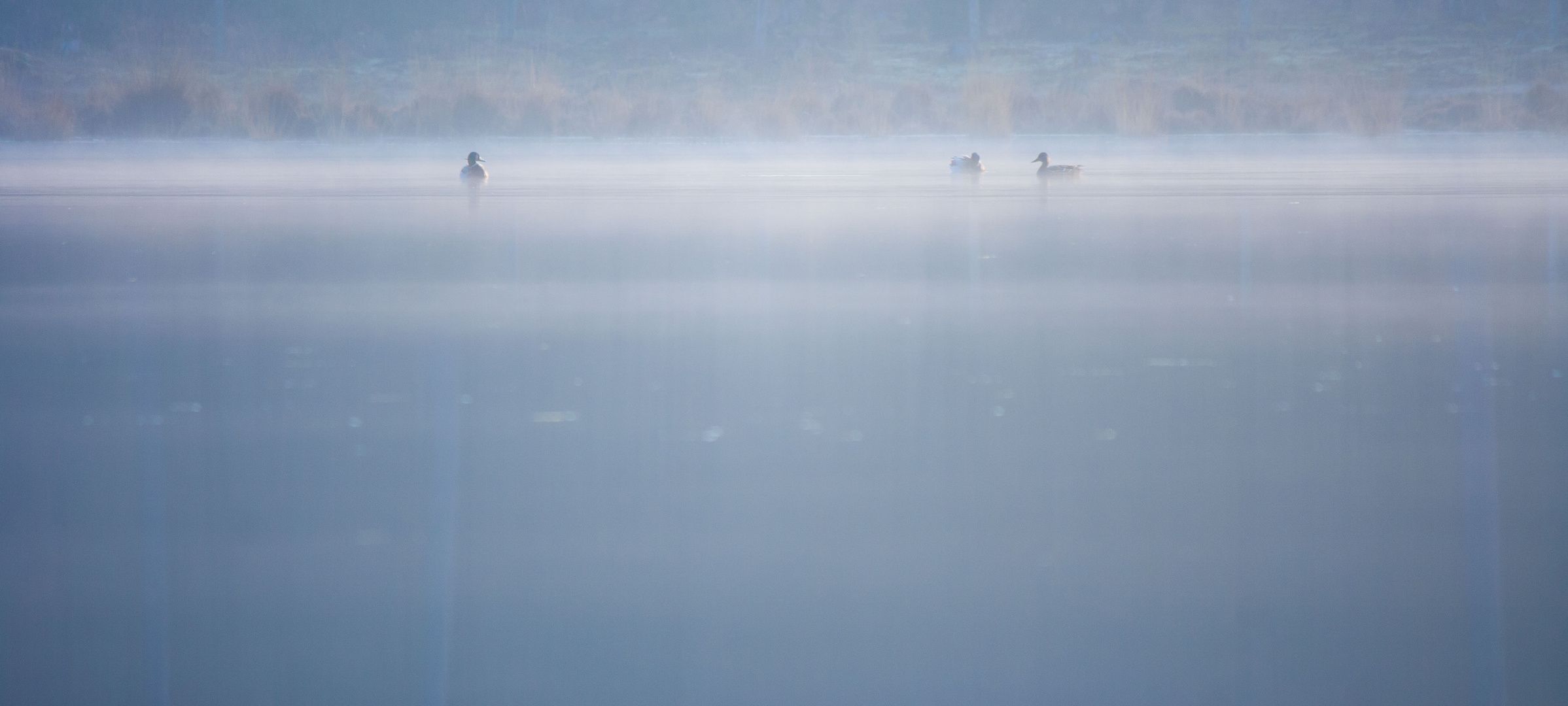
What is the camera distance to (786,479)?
7.86 feet

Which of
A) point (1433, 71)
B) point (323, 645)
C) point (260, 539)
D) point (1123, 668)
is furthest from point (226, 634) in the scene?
point (1433, 71)

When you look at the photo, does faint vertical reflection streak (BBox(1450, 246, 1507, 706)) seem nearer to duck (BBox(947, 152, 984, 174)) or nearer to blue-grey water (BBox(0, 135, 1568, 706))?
blue-grey water (BBox(0, 135, 1568, 706))

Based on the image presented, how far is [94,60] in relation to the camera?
2542cm

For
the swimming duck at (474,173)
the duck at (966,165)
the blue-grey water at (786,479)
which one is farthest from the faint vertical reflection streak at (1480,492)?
the swimming duck at (474,173)

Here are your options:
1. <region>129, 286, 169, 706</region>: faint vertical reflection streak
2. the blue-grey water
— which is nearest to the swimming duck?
the blue-grey water

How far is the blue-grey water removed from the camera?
5.73 feet

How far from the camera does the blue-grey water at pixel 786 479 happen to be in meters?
1.75

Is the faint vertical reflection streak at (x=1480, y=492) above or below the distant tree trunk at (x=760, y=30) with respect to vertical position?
below

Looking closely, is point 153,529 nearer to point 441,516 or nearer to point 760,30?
point 441,516

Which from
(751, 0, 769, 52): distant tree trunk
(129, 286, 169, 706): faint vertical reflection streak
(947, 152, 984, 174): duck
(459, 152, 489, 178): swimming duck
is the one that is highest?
(751, 0, 769, 52): distant tree trunk

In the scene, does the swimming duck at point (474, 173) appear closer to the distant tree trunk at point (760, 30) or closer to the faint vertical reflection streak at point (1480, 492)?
the faint vertical reflection streak at point (1480, 492)

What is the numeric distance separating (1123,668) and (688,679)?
512 millimetres

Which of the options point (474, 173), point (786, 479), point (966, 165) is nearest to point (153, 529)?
point (786, 479)

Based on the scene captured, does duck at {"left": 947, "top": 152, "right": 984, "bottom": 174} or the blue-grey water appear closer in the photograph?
the blue-grey water
